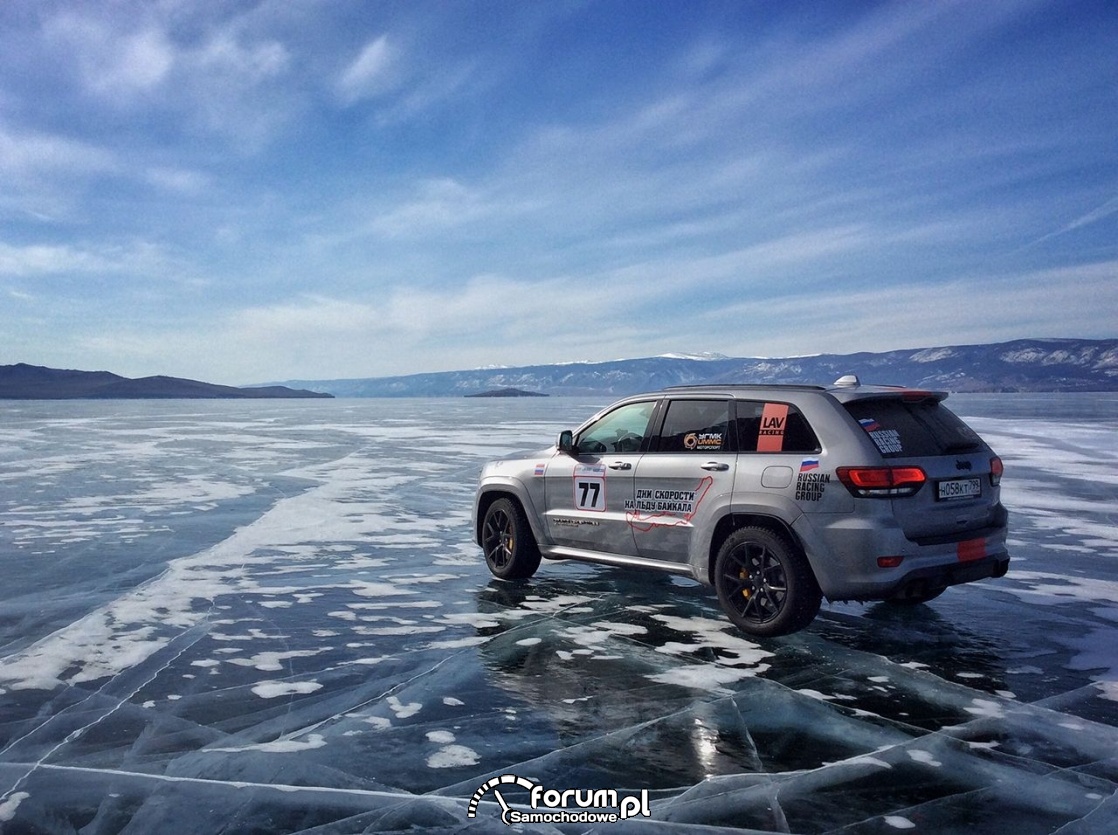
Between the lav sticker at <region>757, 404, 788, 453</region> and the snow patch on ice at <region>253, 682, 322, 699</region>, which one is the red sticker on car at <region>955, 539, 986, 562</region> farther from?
the snow patch on ice at <region>253, 682, 322, 699</region>

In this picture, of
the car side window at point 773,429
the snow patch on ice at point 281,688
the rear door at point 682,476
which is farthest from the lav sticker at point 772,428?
the snow patch on ice at point 281,688

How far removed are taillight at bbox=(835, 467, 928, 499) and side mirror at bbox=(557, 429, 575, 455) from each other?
2.59m

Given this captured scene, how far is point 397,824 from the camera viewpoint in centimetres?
357

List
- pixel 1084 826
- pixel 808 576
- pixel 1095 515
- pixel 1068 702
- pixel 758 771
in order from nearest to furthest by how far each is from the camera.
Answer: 1. pixel 1084 826
2. pixel 758 771
3. pixel 1068 702
4. pixel 808 576
5. pixel 1095 515

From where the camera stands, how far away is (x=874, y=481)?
5.64m

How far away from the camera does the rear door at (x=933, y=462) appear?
5.78 m

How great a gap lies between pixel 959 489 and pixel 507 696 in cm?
341

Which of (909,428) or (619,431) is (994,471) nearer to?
(909,428)

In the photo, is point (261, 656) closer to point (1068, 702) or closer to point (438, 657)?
point (438, 657)

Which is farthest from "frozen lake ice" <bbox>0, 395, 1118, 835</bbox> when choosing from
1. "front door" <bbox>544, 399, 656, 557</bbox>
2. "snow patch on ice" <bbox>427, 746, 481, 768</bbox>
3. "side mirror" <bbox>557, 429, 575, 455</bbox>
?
"side mirror" <bbox>557, 429, 575, 455</bbox>

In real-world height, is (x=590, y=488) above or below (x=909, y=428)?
below

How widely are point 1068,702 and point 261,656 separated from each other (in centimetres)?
507

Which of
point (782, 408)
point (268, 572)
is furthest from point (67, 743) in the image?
point (782, 408)

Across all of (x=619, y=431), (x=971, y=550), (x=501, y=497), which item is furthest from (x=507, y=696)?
(x=501, y=497)
